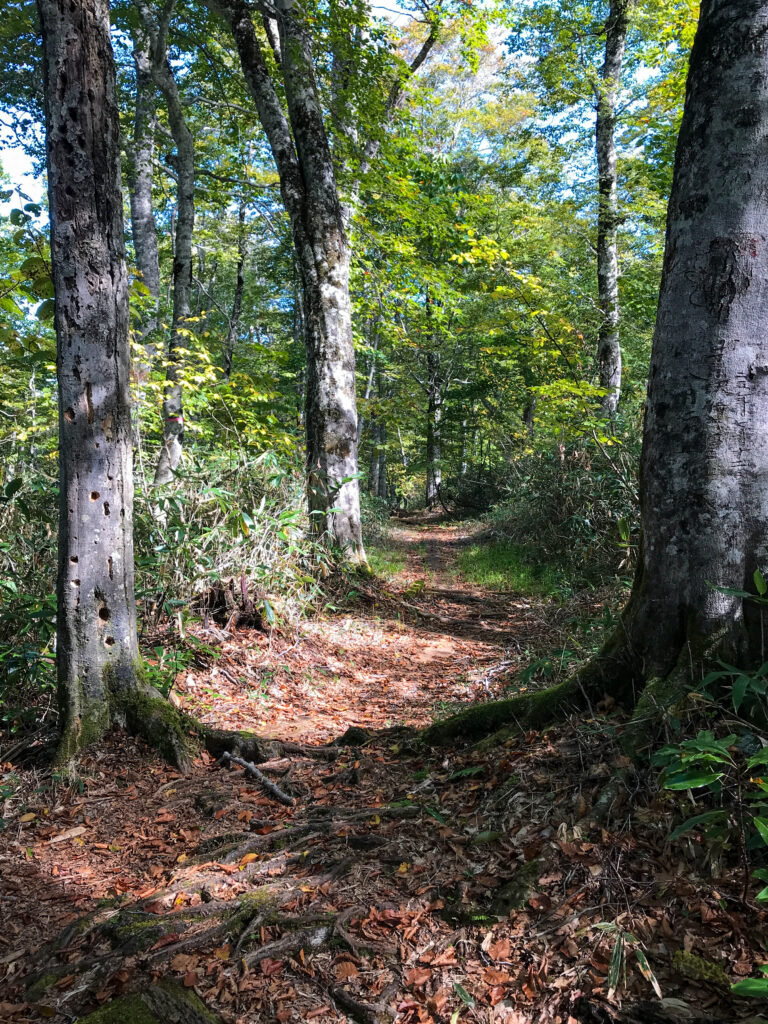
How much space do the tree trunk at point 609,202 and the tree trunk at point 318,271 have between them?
476cm

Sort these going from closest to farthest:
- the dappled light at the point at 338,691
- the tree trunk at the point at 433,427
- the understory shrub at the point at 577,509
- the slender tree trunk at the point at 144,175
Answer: the dappled light at the point at 338,691 < the understory shrub at the point at 577,509 < the slender tree trunk at the point at 144,175 < the tree trunk at the point at 433,427

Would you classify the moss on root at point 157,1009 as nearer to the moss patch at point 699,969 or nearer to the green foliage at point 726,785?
the moss patch at point 699,969

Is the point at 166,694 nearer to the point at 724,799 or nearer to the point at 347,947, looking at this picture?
the point at 347,947

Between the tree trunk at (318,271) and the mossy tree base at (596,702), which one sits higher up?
the tree trunk at (318,271)

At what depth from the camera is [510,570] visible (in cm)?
933

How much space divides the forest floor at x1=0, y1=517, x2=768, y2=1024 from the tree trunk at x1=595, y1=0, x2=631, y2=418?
8413 mm

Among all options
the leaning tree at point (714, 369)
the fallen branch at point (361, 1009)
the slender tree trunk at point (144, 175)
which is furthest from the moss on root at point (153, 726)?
the slender tree trunk at point (144, 175)

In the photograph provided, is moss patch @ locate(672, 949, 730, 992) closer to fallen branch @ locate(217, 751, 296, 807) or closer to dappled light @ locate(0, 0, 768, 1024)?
dappled light @ locate(0, 0, 768, 1024)

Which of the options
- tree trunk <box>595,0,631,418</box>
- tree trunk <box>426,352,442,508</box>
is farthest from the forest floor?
tree trunk <box>426,352,442,508</box>

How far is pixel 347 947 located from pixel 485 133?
28.8 metres

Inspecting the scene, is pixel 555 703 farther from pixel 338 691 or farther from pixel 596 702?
pixel 338 691

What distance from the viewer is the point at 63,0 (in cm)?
307

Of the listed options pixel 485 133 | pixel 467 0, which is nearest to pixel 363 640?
pixel 467 0

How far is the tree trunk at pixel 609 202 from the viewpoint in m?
10.1
